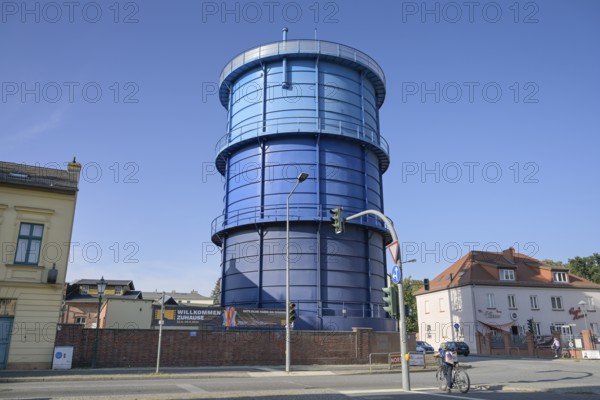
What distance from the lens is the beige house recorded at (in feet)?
64.3

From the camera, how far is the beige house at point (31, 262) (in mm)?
19609

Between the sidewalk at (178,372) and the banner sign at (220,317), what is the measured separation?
2.27 meters

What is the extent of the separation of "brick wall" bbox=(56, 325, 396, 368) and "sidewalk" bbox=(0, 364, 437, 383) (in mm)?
810

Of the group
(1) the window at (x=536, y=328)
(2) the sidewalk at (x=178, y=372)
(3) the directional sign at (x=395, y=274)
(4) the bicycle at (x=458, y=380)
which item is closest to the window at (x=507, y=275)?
(1) the window at (x=536, y=328)

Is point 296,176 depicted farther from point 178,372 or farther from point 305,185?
point 178,372

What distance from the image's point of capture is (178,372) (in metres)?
19.4

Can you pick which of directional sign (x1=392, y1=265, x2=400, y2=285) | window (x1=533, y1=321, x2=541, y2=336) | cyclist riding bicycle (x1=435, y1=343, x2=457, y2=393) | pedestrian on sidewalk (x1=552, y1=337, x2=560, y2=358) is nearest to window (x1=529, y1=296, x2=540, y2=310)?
window (x1=533, y1=321, x2=541, y2=336)

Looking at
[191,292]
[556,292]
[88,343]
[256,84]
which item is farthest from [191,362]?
[191,292]

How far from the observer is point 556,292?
45125mm

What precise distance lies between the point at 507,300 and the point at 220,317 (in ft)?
98.3

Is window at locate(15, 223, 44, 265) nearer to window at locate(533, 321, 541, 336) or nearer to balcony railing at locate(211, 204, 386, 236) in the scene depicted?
balcony railing at locate(211, 204, 386, 236)

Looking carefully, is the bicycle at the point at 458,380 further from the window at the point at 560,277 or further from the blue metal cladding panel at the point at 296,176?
the window at the point at 560,277

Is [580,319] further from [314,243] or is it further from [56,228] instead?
[56,228]

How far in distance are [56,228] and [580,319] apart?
4504 centimetres
